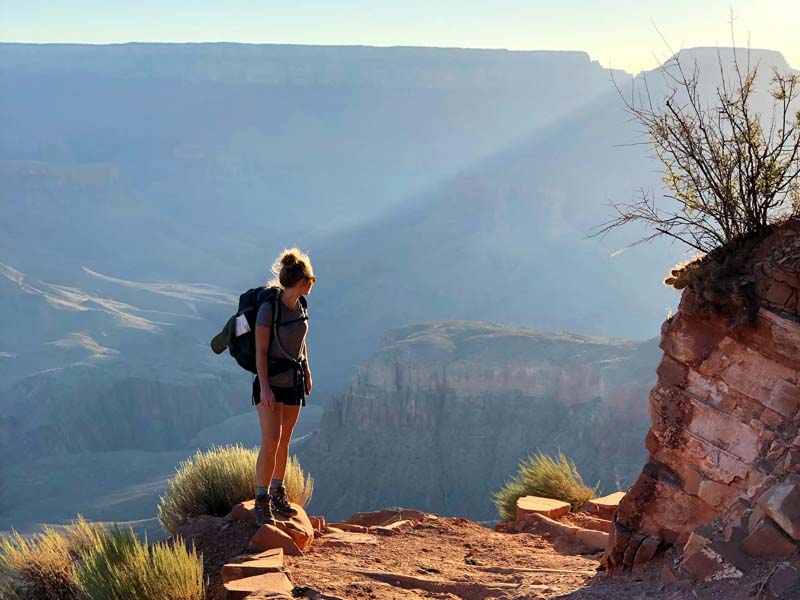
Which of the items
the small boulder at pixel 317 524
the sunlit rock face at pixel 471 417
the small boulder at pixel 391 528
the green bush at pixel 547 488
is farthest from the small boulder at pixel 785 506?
the sunlit rock face at pixel 471 417

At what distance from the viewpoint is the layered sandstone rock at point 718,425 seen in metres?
4.51

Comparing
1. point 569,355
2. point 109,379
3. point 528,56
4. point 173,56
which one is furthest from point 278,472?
point 173,56

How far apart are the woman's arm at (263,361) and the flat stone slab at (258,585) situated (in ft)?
3.59

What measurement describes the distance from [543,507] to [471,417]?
3943cm

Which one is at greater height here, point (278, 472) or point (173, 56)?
point (173, 56)

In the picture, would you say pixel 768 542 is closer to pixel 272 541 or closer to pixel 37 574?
pixel 272 541

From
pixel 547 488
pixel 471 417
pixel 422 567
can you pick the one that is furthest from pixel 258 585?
pixel 471 417

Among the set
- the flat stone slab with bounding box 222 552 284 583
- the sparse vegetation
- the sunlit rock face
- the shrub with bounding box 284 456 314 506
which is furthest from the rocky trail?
the sunlit rock face

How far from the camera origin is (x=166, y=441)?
6931 cm

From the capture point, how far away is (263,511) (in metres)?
6.38

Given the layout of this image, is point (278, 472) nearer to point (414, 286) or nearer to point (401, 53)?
point (414, 286)

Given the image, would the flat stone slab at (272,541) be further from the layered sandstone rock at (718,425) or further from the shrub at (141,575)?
the layered sandstone rock at (718,425)

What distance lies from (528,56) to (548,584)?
410 feet

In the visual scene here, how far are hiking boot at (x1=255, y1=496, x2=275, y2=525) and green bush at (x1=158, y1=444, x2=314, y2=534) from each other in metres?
1.13
